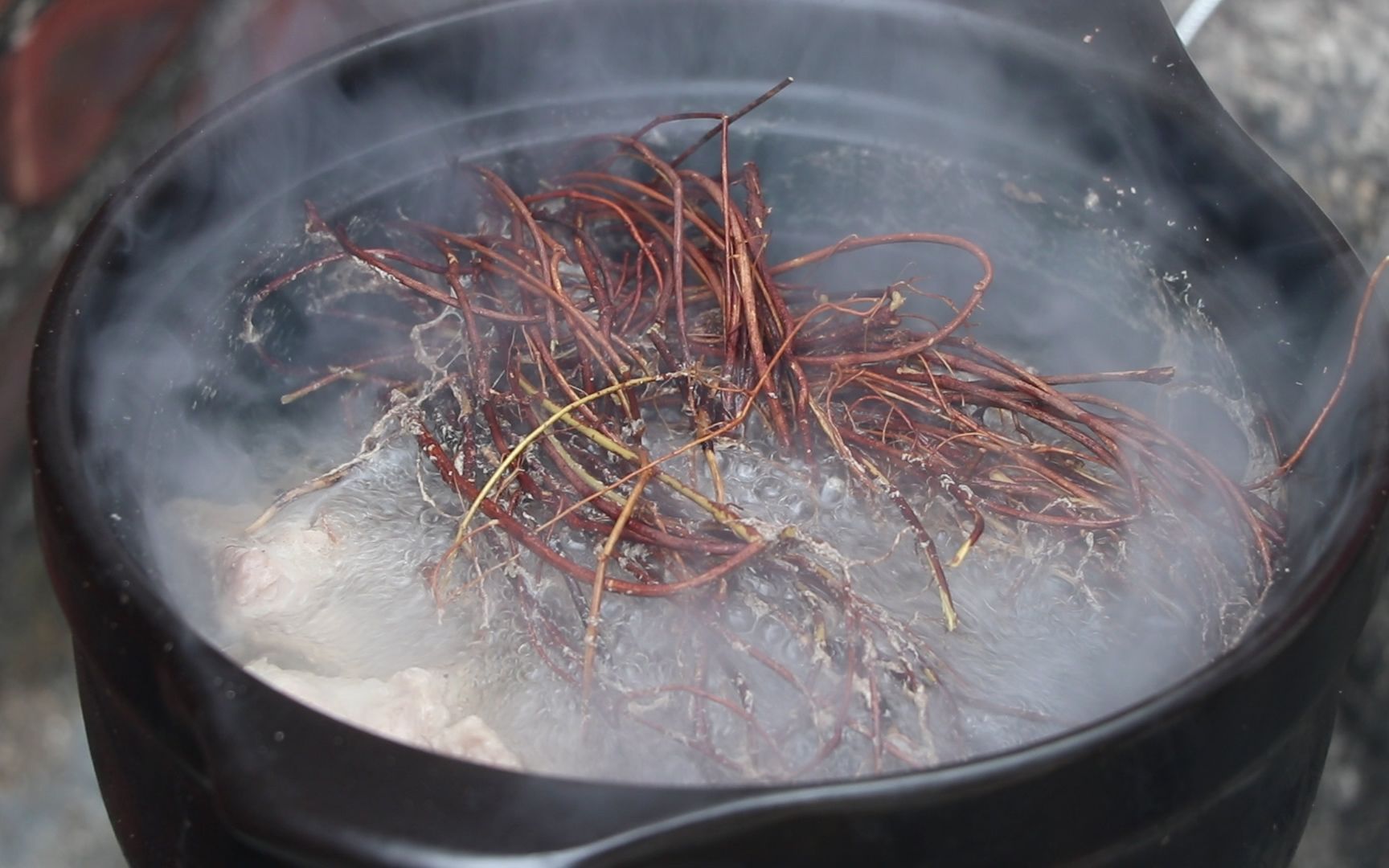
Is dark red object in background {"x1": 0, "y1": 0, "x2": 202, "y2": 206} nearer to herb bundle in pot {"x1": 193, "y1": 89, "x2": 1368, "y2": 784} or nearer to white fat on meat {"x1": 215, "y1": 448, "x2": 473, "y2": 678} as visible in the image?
herb bundle in pot {"x1": 193, "y1": 89, "x2": 1368, "y2": 784}

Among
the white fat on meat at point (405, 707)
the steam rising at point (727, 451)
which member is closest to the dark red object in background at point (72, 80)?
the steam rising at point (727, 451)

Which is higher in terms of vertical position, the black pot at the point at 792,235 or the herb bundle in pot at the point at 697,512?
the black pot at the point at 792,235

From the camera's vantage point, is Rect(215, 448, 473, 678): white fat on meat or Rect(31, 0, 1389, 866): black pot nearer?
Rect(31, 0, 1389, 866): black pot

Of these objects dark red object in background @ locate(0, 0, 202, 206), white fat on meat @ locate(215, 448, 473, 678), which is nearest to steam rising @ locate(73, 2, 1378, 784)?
white fat on meat @ locate(215, 448, 473, 678)

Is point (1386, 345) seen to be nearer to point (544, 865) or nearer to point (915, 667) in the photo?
point (915, 667)

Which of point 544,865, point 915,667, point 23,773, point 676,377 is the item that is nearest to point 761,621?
point 915,667

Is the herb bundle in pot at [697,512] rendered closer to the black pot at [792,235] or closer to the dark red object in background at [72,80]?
the black pot at [792,235]
